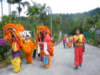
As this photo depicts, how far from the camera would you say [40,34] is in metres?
8.38

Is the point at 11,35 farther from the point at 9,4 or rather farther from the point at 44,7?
the point at 44,7

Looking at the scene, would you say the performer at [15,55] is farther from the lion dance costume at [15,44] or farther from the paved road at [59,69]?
the paved road at [59,69]

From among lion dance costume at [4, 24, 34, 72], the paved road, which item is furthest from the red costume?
lion dance costume at [4, 24, 34, 72]

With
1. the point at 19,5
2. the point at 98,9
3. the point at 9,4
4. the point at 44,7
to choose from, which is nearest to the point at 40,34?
the point at 9,4

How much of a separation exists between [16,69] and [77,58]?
9.30 ft

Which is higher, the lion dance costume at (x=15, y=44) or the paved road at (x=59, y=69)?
the lion dance costume at (x=15, y=44)

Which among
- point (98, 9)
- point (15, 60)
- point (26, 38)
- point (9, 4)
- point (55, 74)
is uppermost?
point (98, 9)

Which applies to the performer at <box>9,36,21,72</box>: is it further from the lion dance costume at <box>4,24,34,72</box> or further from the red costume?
the red costume

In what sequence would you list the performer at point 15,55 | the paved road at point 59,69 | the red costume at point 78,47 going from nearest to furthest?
the paved road at point 59,69 < the performer at point 15,55 < the red costume at point 78,47

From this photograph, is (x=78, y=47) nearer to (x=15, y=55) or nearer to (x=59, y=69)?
(x=59, y=69)

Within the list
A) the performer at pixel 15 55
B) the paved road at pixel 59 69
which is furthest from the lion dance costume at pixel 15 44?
the paved road at pixel 59 69

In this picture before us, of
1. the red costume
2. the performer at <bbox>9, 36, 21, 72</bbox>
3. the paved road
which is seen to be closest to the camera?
the paved road

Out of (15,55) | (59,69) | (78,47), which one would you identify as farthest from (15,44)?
(78,47)

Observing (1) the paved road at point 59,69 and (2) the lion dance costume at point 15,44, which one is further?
(2) the lion dance costume at point 15,44
